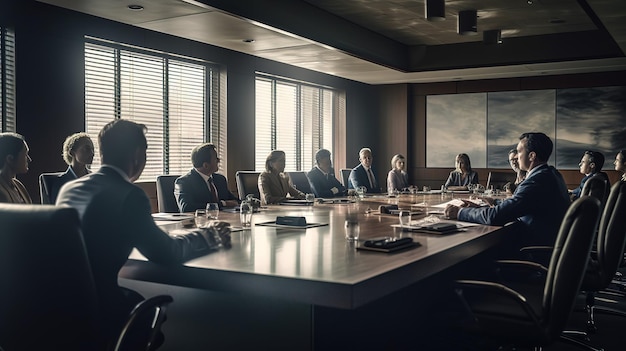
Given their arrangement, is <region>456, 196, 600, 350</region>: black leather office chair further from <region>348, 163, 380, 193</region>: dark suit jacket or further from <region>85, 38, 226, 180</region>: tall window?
<region>348, 163, 380, 193</region>: dark suit jacket

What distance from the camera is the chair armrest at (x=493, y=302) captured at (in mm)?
2434

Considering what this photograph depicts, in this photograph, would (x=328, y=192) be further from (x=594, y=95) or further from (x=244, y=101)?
(x=594, y=95)

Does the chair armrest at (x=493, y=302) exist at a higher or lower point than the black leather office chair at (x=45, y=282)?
lower

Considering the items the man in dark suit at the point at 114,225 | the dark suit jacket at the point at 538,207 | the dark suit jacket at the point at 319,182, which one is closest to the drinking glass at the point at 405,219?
the dark suit jacket at the point at 538,207

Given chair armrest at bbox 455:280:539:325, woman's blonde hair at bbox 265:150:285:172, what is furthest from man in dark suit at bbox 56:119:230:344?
woman's blonde hair at bbox 265:150:285:172

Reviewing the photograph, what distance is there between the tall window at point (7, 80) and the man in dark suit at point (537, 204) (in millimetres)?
4425

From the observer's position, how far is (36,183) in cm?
576

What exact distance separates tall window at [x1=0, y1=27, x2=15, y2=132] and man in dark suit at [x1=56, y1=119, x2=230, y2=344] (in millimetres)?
3885

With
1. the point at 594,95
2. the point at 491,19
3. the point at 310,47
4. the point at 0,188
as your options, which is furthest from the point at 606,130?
the point at 0,188

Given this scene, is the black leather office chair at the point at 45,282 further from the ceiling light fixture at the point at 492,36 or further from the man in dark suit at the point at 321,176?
the ceiling light fixture at the point at 492,36

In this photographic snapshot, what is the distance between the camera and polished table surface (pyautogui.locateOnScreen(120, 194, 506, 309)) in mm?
1972

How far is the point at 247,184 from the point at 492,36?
4256 millimetres

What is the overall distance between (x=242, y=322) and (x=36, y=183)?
423 centimetres

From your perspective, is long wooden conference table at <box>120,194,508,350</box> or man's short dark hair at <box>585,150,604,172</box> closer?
long wooden conference table at <box>120,194,508,350</box>
